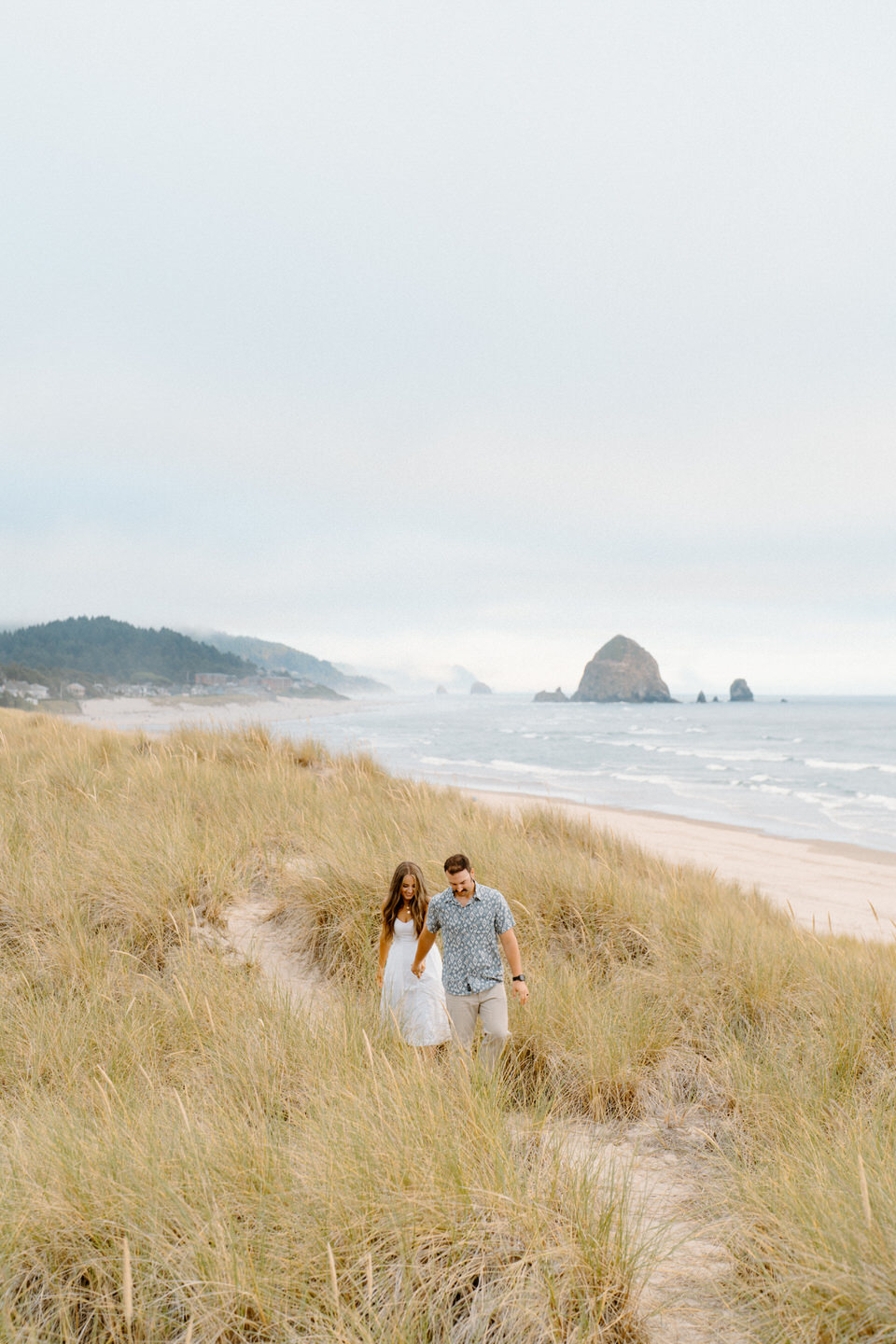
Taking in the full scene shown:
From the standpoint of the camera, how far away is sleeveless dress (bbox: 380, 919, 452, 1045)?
4.62 m

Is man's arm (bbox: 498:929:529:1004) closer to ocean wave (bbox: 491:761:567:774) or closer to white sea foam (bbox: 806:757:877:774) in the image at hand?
ocean wave (bbox: 491:761:567:774)

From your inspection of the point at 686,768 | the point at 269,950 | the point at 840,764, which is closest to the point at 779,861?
the point at 269,950

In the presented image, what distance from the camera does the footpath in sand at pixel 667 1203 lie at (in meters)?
2.53

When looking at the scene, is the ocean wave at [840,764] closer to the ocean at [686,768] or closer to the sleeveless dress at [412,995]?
the ocean at [686,768]

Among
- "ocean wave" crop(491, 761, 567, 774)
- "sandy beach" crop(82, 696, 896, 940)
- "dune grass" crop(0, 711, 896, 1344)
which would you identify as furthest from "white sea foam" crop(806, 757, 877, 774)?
"dune grass" crop(0, 711, 896, 1344)

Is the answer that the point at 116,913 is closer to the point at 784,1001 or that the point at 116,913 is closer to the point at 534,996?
the point at 534,996

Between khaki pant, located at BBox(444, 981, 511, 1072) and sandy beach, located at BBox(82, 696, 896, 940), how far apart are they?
20.0ft

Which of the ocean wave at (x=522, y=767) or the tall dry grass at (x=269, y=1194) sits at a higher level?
the tall dry grass at (x=269, y=1194)

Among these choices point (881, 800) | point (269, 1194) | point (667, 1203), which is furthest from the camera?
point (881, 800)

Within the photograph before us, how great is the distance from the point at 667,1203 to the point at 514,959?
1518 mm

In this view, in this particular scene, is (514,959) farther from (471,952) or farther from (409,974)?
(409,974)

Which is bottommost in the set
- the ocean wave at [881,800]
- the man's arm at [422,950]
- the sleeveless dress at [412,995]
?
the ocean wave at [881,800]

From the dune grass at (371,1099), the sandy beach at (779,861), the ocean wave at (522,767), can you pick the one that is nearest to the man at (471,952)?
the dune grass at (371,1099)

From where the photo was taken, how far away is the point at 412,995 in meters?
4.76
